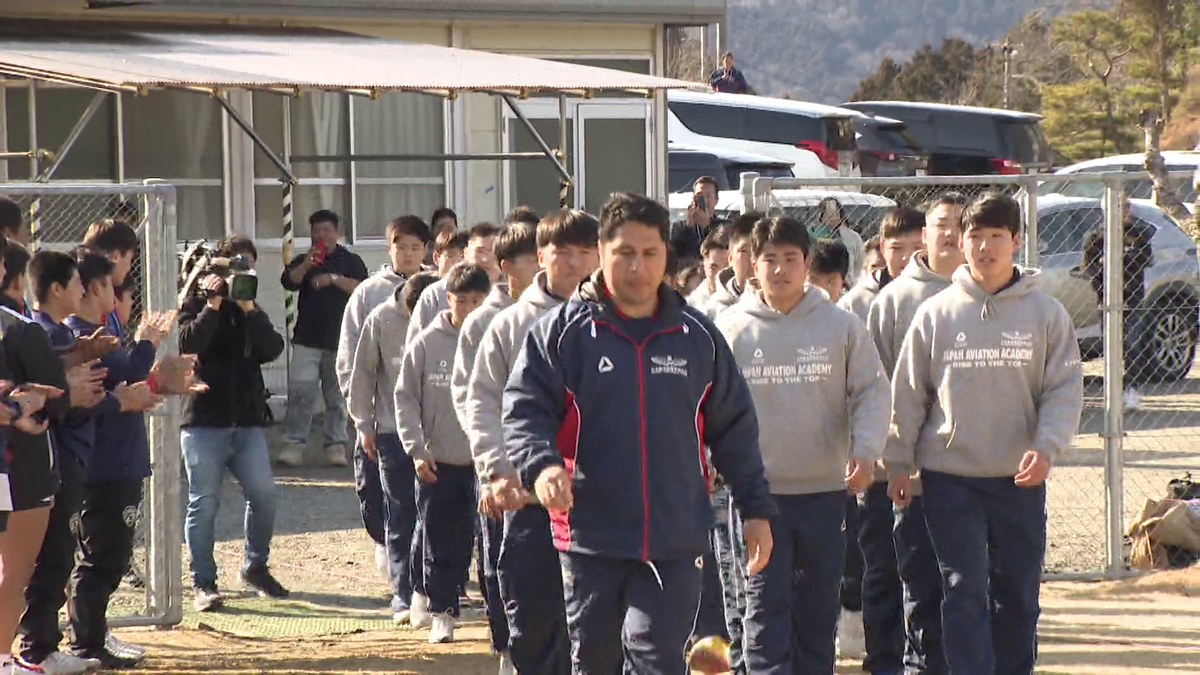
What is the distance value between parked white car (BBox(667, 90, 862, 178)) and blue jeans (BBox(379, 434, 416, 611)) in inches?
720

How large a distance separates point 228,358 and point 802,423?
3818 millimetres

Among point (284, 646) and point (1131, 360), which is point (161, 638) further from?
point (1131, 360)

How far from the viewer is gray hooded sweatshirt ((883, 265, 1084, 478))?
22.6ft

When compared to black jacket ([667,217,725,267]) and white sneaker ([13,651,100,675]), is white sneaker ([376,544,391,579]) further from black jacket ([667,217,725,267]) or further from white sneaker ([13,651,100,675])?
black jacket ([667,217,725,267])

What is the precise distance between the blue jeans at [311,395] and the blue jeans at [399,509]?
504 cm

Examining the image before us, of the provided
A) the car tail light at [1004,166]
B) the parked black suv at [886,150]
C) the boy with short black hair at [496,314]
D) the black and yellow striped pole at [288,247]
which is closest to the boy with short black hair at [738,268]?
the boy with short black hair at [496,314]

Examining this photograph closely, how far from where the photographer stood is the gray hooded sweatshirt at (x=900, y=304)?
7.74m

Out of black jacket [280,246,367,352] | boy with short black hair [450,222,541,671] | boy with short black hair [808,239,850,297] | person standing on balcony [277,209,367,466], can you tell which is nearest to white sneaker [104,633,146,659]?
boy with short black hair [450,222,541,671]

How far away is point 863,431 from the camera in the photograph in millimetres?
6820

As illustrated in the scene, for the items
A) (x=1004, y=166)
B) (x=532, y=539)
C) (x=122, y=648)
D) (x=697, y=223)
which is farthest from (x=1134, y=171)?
(x=532, y=539)

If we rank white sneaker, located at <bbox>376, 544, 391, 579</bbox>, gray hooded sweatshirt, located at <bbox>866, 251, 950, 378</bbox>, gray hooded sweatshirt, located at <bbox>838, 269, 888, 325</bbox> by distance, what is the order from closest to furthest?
gray hooded sweatshirt, located at <bbox>866, 251, 950, 378</bbox> → gray hooded sweatshirt, located at <bbox>838, 269, 888, 325</bbox> → white sneaker, located at <bbox>376, 544, 391, 579</bbox>

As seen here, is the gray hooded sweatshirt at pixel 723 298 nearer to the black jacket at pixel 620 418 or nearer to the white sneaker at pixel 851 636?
the white sneaker at pixel 851 636

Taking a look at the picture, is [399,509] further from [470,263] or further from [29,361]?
[29,361]

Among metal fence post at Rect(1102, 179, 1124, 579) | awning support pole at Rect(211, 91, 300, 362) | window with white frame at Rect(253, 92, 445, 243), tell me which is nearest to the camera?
metal fence post at Rect(1102, 179, 1124, 579)
